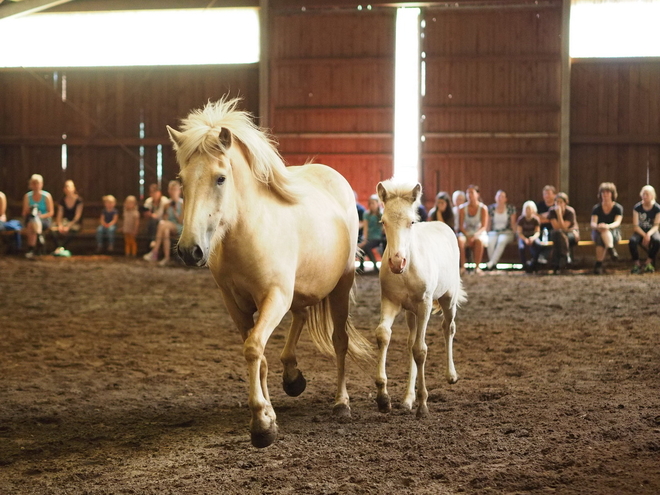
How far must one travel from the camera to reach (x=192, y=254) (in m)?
3.41

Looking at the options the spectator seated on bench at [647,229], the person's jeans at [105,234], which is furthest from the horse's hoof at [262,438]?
the person's jeans at [105,234]

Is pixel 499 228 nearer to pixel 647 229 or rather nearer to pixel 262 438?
pixel 647 229

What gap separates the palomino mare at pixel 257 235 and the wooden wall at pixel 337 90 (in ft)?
38.6

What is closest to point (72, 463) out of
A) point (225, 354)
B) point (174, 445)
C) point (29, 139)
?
point (174, 445)

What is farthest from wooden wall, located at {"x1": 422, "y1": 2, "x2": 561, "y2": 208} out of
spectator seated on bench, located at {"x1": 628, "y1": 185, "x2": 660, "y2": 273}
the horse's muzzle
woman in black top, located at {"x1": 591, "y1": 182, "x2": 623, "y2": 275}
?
the horse's muzzle

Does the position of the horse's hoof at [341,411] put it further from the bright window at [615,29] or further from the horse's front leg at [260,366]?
the bright window at [615,29]

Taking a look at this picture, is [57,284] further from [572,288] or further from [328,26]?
[328,26]

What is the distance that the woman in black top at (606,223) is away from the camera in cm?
1279

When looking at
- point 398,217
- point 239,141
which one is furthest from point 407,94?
point 239,141

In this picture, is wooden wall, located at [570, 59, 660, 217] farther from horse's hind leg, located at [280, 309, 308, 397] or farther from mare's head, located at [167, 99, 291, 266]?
mare's head, located at [167, 99, 291, 266]

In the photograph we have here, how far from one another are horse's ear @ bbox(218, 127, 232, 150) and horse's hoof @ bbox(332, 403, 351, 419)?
1777 mm

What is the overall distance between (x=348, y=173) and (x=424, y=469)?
43.7ft

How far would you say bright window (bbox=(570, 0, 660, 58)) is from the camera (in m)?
15.5

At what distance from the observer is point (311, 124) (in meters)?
16.8
